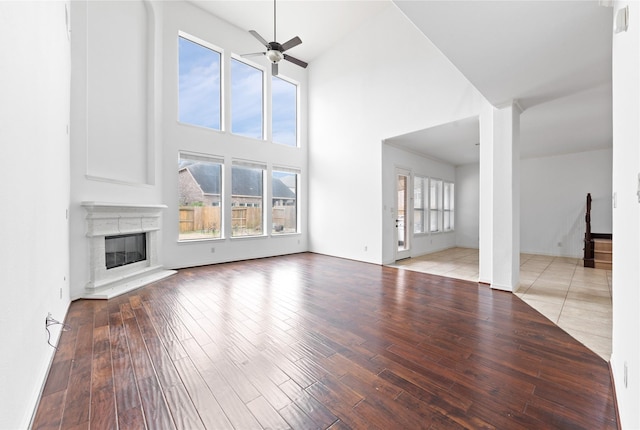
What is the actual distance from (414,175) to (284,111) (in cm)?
395

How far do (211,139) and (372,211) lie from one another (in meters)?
3.93

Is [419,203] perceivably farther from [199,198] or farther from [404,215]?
[199,198]

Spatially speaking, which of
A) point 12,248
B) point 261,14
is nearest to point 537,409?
point 12,248

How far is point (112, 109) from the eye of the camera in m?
4.22

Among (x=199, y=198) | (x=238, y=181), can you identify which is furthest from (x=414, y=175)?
(x=199, y=198)

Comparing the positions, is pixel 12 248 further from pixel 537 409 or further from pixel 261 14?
pixel 261 14

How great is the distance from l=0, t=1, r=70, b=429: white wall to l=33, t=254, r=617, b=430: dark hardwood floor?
33cm

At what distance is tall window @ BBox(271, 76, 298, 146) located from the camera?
7172 millimetres

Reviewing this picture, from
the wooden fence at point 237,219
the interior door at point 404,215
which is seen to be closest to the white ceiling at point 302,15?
the interior door at point 404,215

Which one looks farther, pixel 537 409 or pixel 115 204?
pixel 115 204

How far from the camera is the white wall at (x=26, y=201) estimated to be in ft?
4.24

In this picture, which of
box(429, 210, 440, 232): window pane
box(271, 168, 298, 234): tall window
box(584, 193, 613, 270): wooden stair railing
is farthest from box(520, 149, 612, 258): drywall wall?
box(271, 168, 298, 234): tall window

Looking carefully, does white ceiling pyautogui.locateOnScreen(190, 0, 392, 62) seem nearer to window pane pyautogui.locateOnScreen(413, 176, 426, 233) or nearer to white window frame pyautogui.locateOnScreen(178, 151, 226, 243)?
white window frame pyautogui.locateOnScreen(178, 151, 226, 243)

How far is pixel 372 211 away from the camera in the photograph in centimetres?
595
